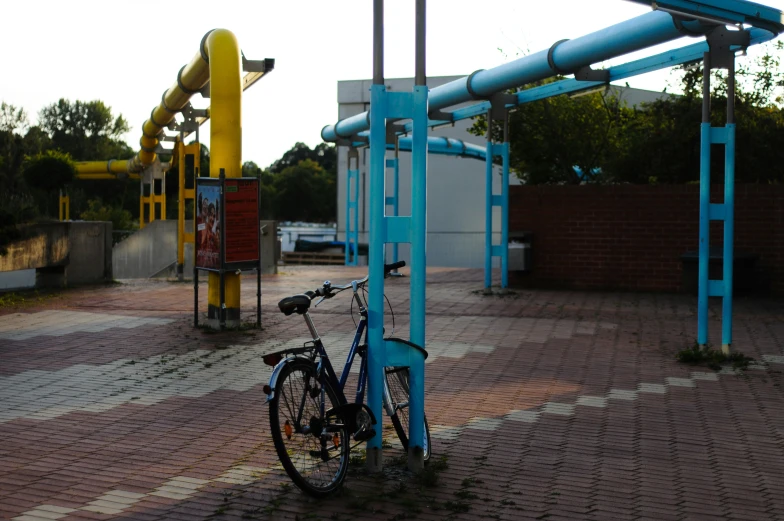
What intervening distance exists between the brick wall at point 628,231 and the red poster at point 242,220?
839 cm

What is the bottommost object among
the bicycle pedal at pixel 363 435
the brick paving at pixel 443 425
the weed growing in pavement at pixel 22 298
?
the brick paving at pixel 443 425

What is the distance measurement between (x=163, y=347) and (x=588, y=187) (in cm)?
1056

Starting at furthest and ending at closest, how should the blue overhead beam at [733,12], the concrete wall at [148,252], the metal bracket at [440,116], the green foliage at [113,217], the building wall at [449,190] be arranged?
the building wall at [449,190]
the green foliage at [113,217]
the concrete wall at [148,252]
the metal bracket at [440,116]
the blue overhead beam at [733,12]

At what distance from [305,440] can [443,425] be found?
6.64ft

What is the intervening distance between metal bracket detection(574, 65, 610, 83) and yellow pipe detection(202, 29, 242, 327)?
478cm

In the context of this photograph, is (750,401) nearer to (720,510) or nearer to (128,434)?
(720,510)

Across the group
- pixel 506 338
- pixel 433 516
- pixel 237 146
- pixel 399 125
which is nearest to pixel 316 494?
pixel 433 516

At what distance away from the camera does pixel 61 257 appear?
1750 cm

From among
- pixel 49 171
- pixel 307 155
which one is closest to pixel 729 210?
pixel 49 171

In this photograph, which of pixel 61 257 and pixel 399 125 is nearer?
pixel 61 257

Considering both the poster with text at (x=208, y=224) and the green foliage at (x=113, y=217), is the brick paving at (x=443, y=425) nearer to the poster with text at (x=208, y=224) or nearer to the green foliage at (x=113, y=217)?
the poster with text at (x=208, y=224)

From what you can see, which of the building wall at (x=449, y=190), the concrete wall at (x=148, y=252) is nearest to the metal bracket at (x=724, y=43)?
the concrete wall at (x=148, y=252)

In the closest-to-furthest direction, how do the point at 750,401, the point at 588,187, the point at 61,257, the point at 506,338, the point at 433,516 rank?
the point at 433,516
the point at 750,401
the point at 506,338
the point at 61,257
the point at 588,187

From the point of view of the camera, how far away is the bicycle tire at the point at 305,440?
4.98 metres
